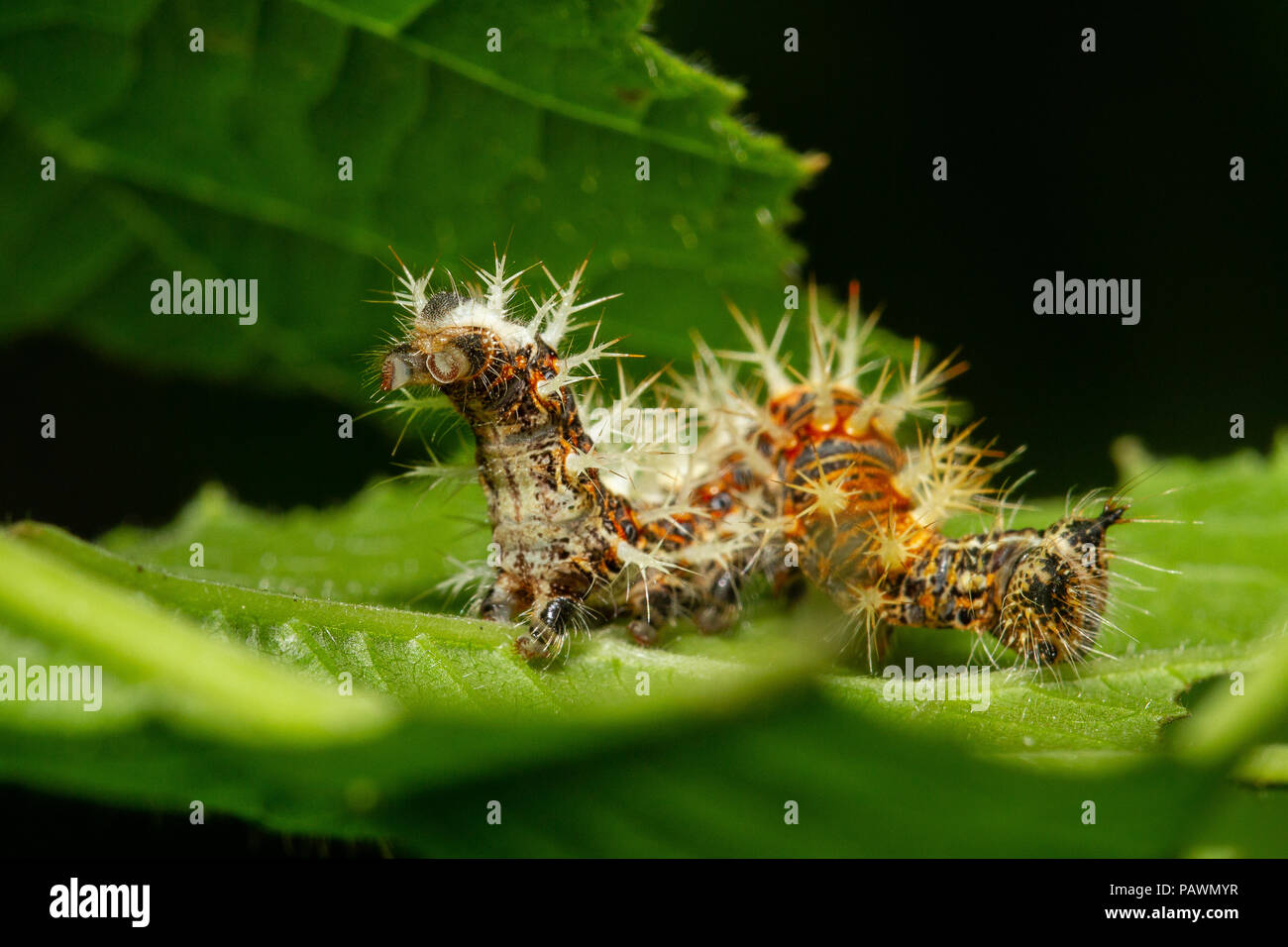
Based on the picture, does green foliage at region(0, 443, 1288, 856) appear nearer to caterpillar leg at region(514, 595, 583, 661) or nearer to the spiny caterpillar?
caterpillar leg at region(514, 595, 583, 661)

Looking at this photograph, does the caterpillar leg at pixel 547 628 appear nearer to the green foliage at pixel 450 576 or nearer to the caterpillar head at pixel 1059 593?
the green foliage at pixel 450 576

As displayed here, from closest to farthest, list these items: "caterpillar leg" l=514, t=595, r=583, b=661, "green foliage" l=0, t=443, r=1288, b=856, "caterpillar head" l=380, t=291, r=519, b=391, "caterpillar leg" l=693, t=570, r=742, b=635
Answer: "green foliage" l=0, t=443, r=1288, b=856 → "caterpillar leg" l=514, t=595, r=583, b=661 → "caterpillar head" l=380, t=291, r=519, b=391 → "caterpillar leg" l=693, t=570, r=742, b=635

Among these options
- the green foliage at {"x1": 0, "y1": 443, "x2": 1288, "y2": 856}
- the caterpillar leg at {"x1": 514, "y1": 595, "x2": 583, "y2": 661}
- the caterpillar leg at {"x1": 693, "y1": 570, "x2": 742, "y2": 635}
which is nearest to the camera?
the green foliage at {"x1": 0, "y1": 443, "x2": 1288, "y2": 856}

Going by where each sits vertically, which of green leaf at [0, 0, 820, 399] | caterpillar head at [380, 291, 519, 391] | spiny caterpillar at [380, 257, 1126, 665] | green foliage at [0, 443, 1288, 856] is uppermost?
green leaf at [0, 0, 820, 399]

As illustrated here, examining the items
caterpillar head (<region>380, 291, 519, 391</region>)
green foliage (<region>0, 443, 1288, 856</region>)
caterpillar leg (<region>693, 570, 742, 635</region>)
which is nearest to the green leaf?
caterpillar head (<region>380, 291, 519, 391</region>)

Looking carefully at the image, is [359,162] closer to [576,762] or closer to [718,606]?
[718,606]

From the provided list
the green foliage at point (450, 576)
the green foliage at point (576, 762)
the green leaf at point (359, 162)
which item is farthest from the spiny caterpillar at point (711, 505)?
the green foliage at point (576, 762)

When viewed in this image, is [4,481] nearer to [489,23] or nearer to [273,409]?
[273,409]

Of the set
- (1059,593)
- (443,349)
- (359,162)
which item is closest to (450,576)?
(443,349)
